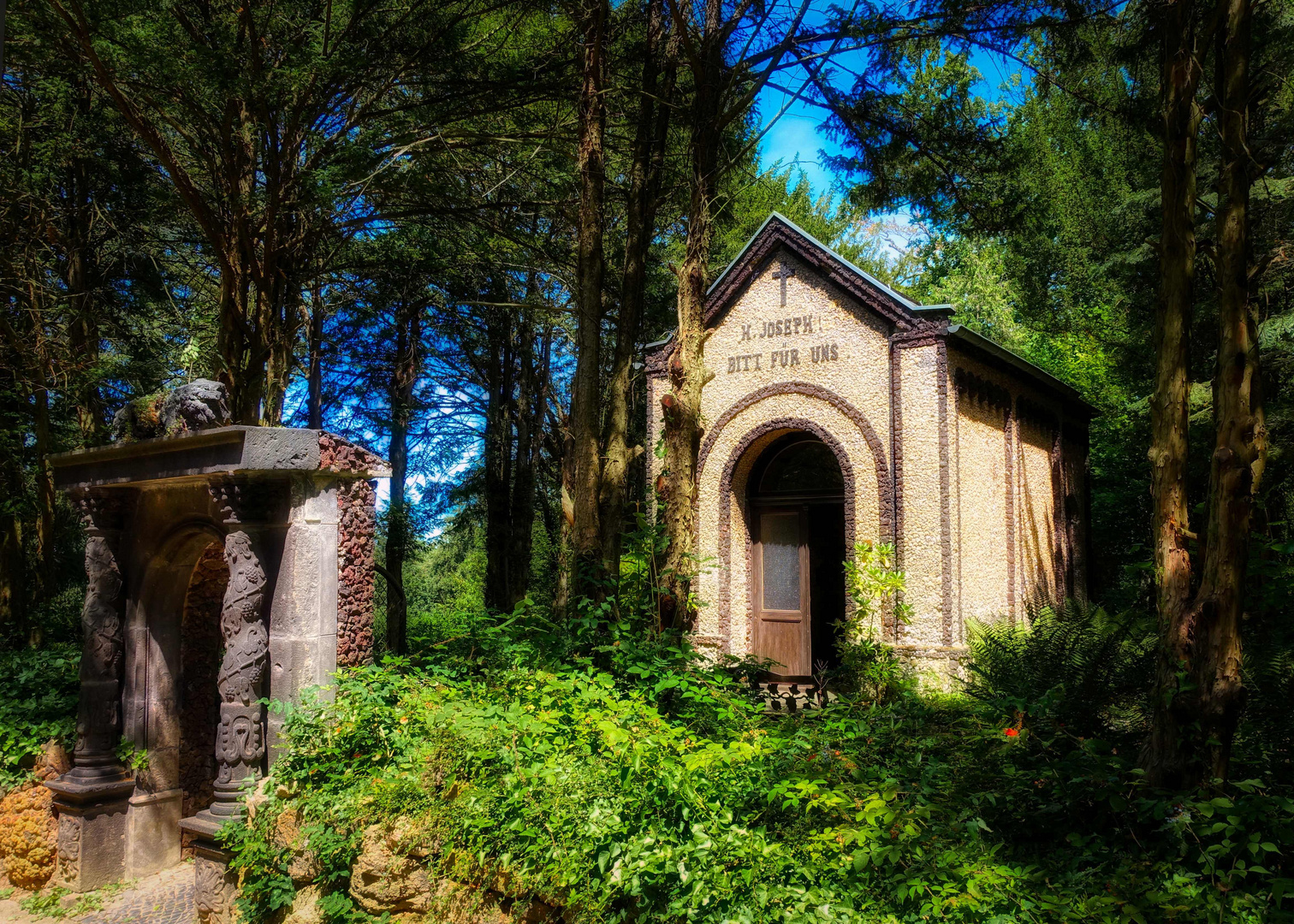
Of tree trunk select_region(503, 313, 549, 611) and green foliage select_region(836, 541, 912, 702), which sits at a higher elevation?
tree trunk select_region(503, 313, 549, 611)

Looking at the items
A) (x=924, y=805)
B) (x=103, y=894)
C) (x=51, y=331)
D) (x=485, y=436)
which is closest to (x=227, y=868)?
(x=103, y=894)

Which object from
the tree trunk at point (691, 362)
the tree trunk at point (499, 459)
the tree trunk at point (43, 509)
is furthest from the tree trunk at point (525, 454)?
the tree trunk at point (691, 362)

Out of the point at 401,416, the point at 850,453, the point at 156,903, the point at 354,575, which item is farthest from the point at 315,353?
the point at 156,903

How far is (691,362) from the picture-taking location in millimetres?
7480

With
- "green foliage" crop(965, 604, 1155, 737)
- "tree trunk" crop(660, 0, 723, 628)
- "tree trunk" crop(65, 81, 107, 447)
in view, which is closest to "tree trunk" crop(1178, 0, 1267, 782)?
"green foliage" crop(965, 604, 1155, 737)

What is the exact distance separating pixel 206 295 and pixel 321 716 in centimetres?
1296

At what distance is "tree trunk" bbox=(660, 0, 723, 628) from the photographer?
745 centimetres

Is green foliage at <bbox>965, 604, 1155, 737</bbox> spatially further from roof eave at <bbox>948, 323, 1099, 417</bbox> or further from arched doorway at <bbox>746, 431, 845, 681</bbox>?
arched doorway at <bbox>746, 431, 845, 681</bbox>

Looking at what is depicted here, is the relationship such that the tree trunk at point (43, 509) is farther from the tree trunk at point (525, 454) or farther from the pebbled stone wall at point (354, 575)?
the pebbled stone wall at point (354, 575)

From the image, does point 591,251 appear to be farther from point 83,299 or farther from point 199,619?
point 83,299

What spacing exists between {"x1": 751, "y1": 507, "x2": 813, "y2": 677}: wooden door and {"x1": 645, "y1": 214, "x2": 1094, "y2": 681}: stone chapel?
1.1 inches

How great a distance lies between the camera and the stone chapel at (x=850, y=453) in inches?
487

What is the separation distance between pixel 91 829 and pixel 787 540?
9.97 m

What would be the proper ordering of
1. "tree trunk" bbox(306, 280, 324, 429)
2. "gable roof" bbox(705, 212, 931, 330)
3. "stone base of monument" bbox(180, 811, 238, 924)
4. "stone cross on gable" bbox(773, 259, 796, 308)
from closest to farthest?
"stone base of monument" bbox(180, 811, 238, 924), "gable roof" bbox(705, 212, 931, 330), "stone cross on gable" bbox(773, 259, 796, 308), "tree trunk" bbox(306, 280, 324, 429)
